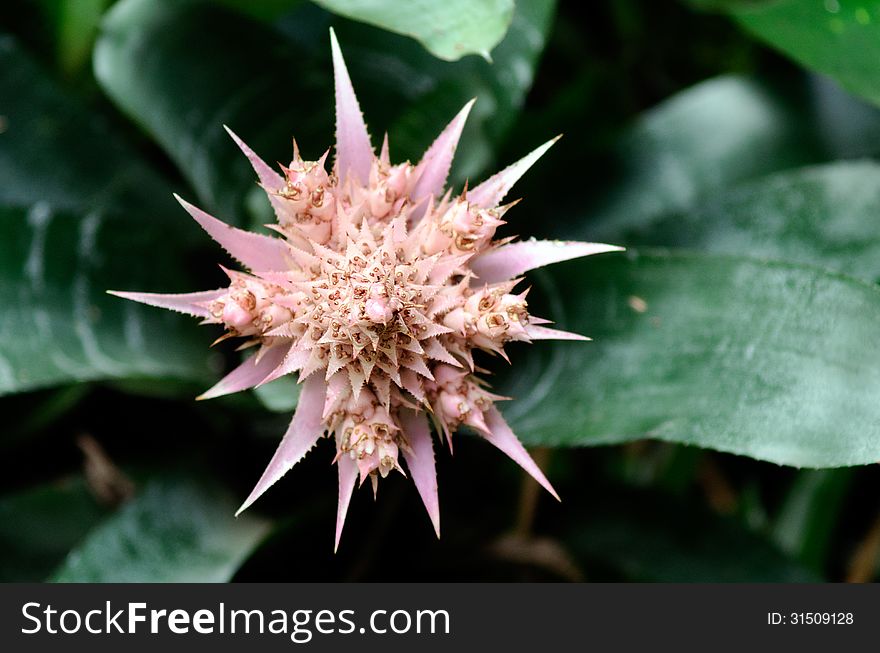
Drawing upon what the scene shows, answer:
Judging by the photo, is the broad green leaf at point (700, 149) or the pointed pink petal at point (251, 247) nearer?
the pointed pink petal at point (251, 247)

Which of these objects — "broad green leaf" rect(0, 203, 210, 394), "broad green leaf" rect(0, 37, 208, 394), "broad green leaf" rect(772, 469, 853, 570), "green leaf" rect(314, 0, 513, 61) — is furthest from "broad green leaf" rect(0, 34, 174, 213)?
"broad green leaf" rect(772, 469, 853, 570)

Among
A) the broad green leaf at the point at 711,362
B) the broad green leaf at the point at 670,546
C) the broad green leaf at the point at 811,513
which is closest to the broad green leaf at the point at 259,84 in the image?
the broad green leaf at the point at 711,362

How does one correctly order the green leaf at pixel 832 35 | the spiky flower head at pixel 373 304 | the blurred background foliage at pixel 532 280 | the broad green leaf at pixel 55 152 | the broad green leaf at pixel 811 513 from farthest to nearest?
the broad green leaf at pixel 811 513 → the broad green leaf at pixel 55 152 → the green leaf at pixel 832 35 → the blurred background foliage at pixel 532 280 → the spiky flower head at pixel 373 304

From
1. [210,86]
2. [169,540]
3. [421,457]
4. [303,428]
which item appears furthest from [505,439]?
[210,86]

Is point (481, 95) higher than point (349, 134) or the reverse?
higher

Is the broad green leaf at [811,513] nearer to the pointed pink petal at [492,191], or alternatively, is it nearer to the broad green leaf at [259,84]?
the broad green leaf at [259,84]

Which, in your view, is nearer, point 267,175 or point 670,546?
point 267,175

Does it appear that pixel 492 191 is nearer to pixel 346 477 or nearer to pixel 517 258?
pixel 517 258
